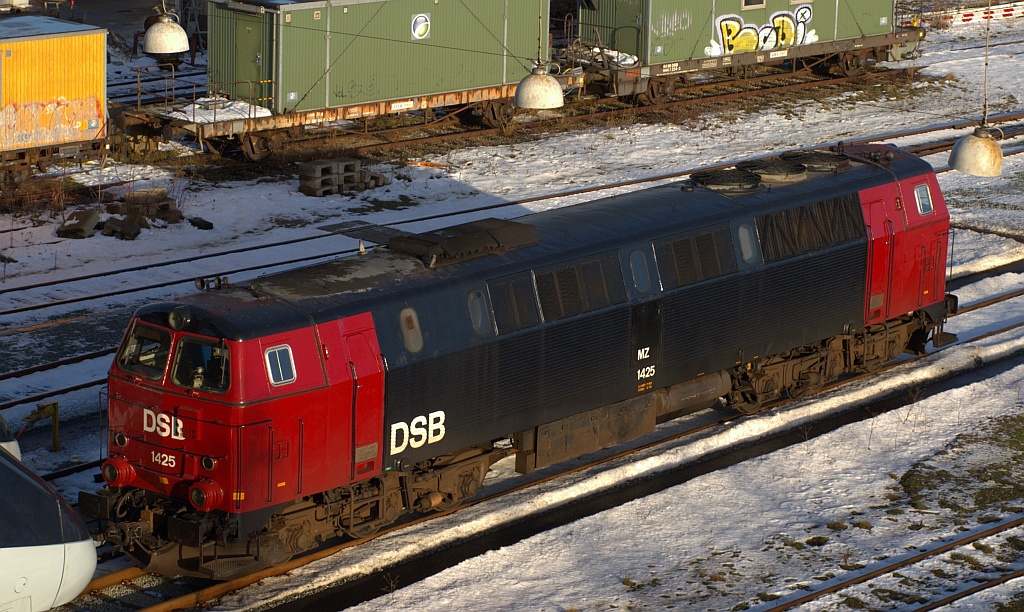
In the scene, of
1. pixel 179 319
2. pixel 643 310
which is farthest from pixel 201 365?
pixel 643 310

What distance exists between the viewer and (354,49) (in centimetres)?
3431

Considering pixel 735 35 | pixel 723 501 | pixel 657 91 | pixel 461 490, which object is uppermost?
pixel 735 35

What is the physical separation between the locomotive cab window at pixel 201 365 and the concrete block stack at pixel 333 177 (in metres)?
17.0

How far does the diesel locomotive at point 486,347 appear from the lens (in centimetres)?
1471

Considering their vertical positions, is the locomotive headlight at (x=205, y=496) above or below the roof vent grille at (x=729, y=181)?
below

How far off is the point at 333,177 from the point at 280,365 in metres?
17.4

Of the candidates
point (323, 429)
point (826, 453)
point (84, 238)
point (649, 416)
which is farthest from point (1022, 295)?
point (84, 238)

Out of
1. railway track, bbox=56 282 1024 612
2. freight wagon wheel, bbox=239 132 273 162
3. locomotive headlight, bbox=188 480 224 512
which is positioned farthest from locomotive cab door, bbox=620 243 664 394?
freight wagon wheel, bbox=239 132 273 162

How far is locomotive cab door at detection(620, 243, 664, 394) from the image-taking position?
1798 cm

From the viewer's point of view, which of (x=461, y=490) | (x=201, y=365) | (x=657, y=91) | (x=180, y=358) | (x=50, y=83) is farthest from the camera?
(x=657, y=91)

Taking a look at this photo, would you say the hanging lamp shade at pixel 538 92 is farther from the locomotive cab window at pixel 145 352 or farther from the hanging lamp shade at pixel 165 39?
the hanging lamp shade at pixel 165 39

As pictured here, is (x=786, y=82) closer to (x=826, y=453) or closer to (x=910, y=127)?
(x=910, y=127)

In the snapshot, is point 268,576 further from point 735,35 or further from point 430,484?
point 735,35

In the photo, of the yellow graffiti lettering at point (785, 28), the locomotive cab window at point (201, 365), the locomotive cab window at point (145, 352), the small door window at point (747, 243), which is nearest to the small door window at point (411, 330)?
the locomotive cab window at point (201, 365)
